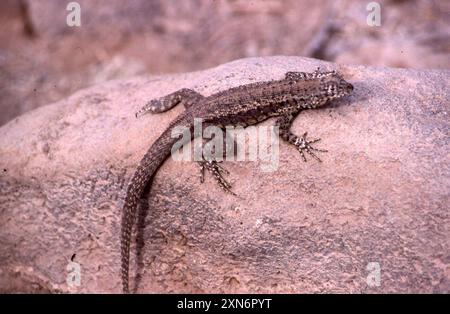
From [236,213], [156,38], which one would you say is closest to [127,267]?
[236,213]

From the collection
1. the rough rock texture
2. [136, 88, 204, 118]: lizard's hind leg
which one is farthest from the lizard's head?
[136, 88, 204, 118]: lizard's hind leg

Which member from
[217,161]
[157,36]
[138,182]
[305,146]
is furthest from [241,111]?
[157,36]

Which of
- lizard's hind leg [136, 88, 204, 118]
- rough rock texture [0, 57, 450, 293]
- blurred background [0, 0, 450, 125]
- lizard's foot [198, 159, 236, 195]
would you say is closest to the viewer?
rough rock texture [0, 57, 450, 293]

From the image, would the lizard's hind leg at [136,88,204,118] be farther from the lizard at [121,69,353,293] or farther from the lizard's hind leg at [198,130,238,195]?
the lizard's hind leg at [198,130,238,195]

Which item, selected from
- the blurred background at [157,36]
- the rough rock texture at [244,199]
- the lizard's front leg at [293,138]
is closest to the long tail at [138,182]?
the rough rock texture at [244,199]

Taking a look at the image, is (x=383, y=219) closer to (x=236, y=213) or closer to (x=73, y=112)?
(x=236, y=213)

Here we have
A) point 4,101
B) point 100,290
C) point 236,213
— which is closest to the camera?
point 236,213

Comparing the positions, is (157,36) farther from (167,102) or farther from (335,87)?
(335,87)
